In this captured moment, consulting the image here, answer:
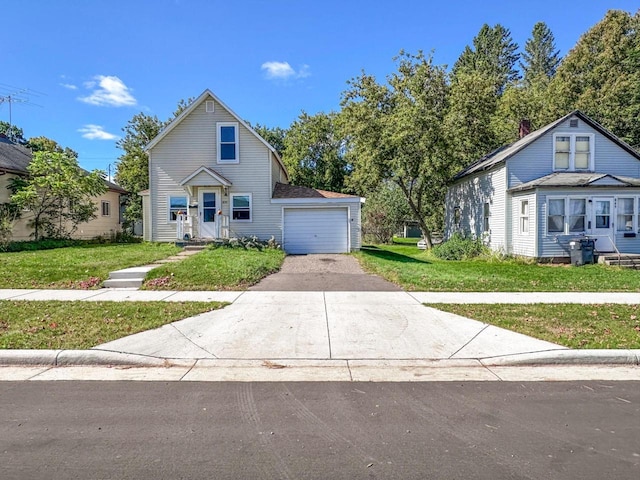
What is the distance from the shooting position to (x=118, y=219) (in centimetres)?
2881

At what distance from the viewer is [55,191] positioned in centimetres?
2016

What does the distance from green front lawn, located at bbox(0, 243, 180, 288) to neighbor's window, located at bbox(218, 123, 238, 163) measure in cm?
643

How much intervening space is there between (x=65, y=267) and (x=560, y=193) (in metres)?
18.9

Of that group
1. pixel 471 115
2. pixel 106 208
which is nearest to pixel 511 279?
pixel 471 115

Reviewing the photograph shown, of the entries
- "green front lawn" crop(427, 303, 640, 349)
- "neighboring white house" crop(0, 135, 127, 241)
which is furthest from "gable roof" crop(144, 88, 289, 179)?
"green front lawn" crop(427, 303, 640, 349)

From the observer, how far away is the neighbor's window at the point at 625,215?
1706cm

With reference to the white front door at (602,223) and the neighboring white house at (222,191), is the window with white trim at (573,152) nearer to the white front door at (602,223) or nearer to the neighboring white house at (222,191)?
the white front door at (602,223)

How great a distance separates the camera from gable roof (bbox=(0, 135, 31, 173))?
20.2 meters

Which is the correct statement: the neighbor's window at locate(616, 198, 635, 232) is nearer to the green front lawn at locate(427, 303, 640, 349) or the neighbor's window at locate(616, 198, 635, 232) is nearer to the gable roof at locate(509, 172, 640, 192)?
the gable roof at locate(509, 172, 640, 192)

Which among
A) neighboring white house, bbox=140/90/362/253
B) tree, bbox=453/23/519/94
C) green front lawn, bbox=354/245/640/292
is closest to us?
green front lawn, bbox=354/245/640/292

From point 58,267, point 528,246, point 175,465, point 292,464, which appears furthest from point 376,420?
point 528,246

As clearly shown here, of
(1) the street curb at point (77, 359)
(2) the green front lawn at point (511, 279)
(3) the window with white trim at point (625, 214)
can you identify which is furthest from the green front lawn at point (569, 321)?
(3) the window with white trim at point (625, 214)

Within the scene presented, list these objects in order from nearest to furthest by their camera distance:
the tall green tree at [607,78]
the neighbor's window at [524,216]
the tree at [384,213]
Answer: the neighbor's window at [524,216], the tall green tree at [607,78], the tree at [384,213]

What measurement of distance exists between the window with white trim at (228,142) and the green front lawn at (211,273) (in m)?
7.38
